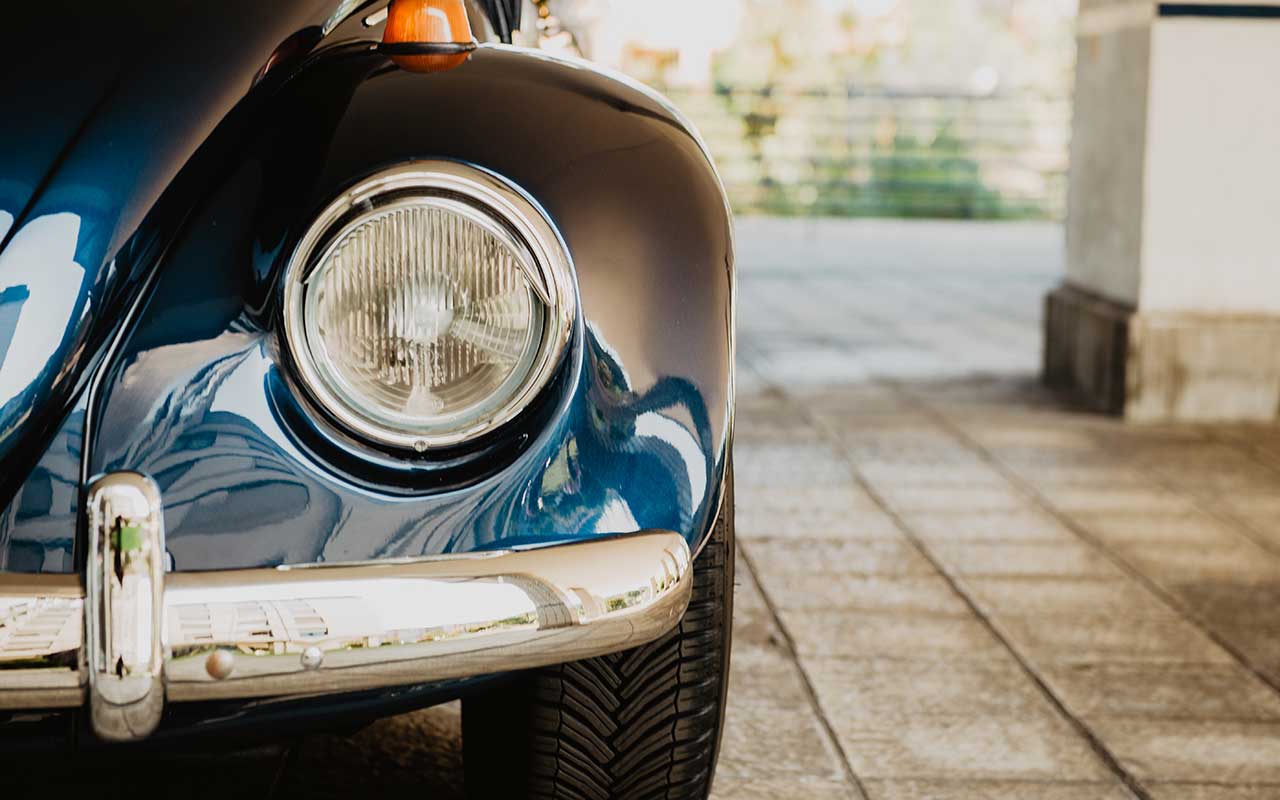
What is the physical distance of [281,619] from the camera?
4.22 feet

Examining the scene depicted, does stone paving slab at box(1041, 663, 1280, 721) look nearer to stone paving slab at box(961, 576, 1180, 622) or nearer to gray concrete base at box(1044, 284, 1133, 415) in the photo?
stone paving slab at box(961, 576, 1180, 622)

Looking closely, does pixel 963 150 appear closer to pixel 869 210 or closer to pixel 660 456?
pixel 869 210

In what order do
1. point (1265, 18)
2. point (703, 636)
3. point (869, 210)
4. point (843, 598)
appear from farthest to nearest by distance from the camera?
point (869, 210)
point (1265, 18)
point (843, 598)
point (703, 636)

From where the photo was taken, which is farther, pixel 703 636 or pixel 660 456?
pixel 703 636

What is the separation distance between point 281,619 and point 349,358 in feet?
0.87

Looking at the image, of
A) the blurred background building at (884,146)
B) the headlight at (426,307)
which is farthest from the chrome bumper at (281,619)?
the blurred background building at (884,146)

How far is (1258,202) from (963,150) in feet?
27.3

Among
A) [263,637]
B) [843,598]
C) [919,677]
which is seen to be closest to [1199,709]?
[919,677]

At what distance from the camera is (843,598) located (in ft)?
9.88

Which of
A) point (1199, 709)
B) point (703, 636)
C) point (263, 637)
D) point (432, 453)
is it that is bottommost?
point (1199, 709)

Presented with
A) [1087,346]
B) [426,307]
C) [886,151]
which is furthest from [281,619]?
[886,151]

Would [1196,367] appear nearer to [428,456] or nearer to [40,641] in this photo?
[428,456]

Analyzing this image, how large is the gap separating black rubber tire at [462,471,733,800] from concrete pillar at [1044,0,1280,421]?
345 cm

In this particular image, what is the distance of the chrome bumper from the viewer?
4.09 ft
